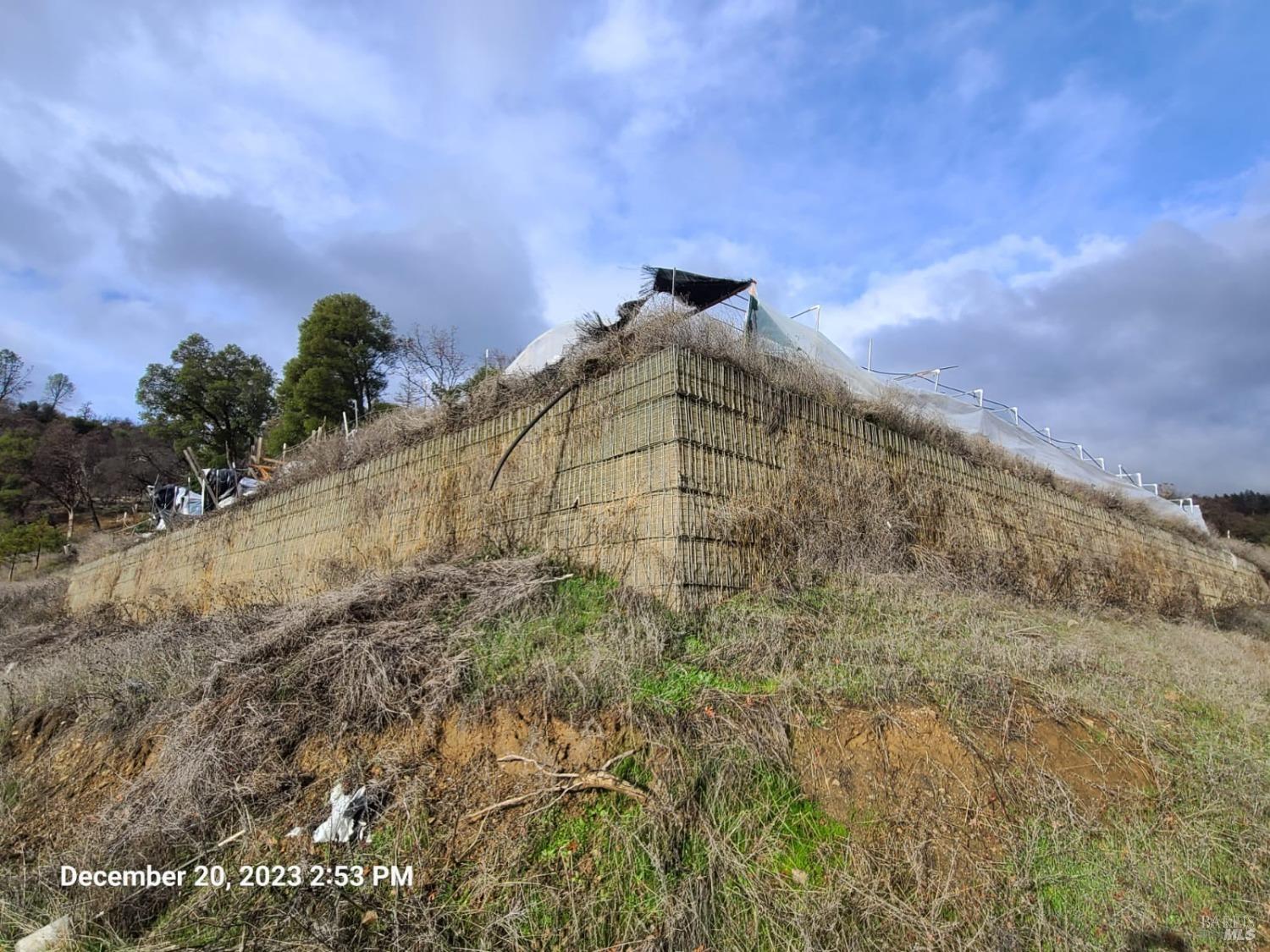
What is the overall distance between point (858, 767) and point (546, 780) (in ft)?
4.48

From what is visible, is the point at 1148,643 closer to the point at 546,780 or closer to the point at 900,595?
the point at 900,595

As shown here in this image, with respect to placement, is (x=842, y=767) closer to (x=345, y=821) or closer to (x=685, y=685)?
(x=685, y=685)

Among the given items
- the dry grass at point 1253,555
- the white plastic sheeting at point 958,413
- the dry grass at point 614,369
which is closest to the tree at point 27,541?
the dry grass at point 614,369

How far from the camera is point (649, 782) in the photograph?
9.29 feet

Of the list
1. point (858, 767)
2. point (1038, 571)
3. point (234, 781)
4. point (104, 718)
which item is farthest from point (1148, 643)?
point (104, 718)

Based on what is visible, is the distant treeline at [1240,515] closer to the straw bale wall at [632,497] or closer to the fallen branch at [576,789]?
the straw bale wall at [632,497]

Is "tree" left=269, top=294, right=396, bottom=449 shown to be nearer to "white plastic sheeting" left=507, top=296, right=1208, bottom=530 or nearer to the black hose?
"white plastic sheeting" left=507, top=296, right=1208, bottom=530

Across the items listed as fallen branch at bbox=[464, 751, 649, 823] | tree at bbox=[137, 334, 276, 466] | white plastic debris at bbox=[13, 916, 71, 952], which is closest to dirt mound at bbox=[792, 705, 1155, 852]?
fallen branch at bbox=[464, 751, 649, 823]

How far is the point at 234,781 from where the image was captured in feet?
10.3

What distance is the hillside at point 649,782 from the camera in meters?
2.40

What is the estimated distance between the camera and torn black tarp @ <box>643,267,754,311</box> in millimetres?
8062

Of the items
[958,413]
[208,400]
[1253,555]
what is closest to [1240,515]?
[1253,555]

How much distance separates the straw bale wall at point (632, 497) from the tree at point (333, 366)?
569 inches

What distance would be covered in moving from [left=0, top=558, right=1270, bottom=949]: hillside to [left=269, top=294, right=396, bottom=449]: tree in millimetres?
21047
